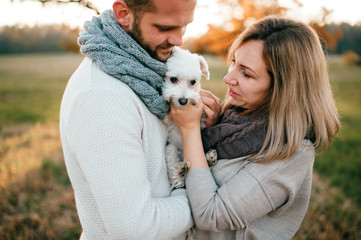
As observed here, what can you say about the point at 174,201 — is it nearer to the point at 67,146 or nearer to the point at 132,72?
the point at 67,146

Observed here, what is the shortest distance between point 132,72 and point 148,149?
1.58 ft

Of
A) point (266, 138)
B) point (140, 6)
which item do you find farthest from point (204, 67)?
point (140, 6)

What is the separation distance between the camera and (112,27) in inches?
66.7

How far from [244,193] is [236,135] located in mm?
484

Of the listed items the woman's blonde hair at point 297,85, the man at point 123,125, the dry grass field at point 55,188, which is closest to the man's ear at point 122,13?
the man at point 123,125

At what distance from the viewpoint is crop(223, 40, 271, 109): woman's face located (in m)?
2.12

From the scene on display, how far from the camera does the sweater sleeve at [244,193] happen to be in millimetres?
1825

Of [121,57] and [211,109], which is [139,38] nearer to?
[121,57]

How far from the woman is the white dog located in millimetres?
120

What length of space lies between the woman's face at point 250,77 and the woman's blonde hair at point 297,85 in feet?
0.18

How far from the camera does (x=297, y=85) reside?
207 cm

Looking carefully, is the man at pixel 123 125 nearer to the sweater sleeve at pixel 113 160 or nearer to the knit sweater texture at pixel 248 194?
the sweater sleeve at pixel 113 160

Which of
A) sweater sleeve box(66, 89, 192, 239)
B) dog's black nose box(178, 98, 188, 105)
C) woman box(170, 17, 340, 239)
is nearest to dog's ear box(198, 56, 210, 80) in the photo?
woman box(170, 17, 340, 239)

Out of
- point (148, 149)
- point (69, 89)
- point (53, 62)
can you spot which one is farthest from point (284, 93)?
point (53, 62)
